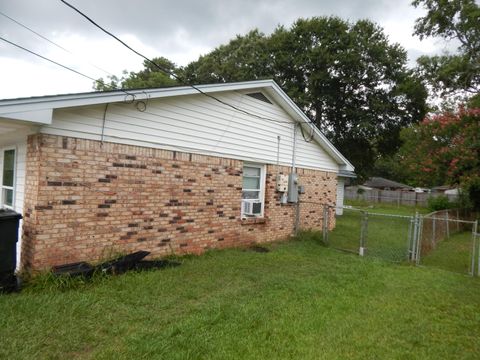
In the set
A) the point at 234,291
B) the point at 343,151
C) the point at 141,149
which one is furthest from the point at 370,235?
the point at 343,151

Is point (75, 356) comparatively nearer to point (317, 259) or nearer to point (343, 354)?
point (343, 354)

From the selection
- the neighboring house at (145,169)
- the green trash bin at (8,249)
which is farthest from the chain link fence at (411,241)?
the green trash bin at (8,249)

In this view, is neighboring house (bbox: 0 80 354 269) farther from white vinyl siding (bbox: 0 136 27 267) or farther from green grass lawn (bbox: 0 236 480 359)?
green grass lawn (bbox: 0 236 480 359)

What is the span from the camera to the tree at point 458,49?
16.4m

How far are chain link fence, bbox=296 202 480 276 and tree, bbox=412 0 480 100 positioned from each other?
29.2 feet

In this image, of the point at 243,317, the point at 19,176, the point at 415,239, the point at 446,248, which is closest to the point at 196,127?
the point at 19,176

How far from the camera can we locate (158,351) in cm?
301

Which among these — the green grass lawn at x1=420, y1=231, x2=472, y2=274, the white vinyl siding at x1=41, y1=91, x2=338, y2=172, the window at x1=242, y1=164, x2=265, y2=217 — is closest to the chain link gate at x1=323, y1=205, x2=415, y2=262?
the green grass lawn at x1=420, y1=231, x2=472, y2=274

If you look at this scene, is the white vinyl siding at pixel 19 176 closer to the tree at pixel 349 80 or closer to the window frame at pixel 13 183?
the window frame at pixel 13 183

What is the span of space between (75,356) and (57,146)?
329cm

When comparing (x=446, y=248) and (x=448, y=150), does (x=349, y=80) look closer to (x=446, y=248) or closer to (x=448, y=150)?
(x=448, y=150)

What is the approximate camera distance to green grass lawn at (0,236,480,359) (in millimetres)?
3107

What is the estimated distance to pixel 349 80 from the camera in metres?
20.9

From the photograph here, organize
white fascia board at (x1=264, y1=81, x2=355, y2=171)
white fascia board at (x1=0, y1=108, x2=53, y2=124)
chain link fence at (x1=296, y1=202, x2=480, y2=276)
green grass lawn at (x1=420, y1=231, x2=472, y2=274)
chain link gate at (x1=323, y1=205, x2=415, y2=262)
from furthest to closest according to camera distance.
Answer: white fascia board at (x1=264, y1=81, x2=355, y2=171), chain link gate at (x1=323, y1=205, x2=415, y2=262), green grass lawn at (x1=420, y1=231, x2=472, y2=274), chain link fence at (x1=296, y1=202, x2=480, y2=276), white fascia board at (x1=0, y1=108, x2=53, y2=124)
